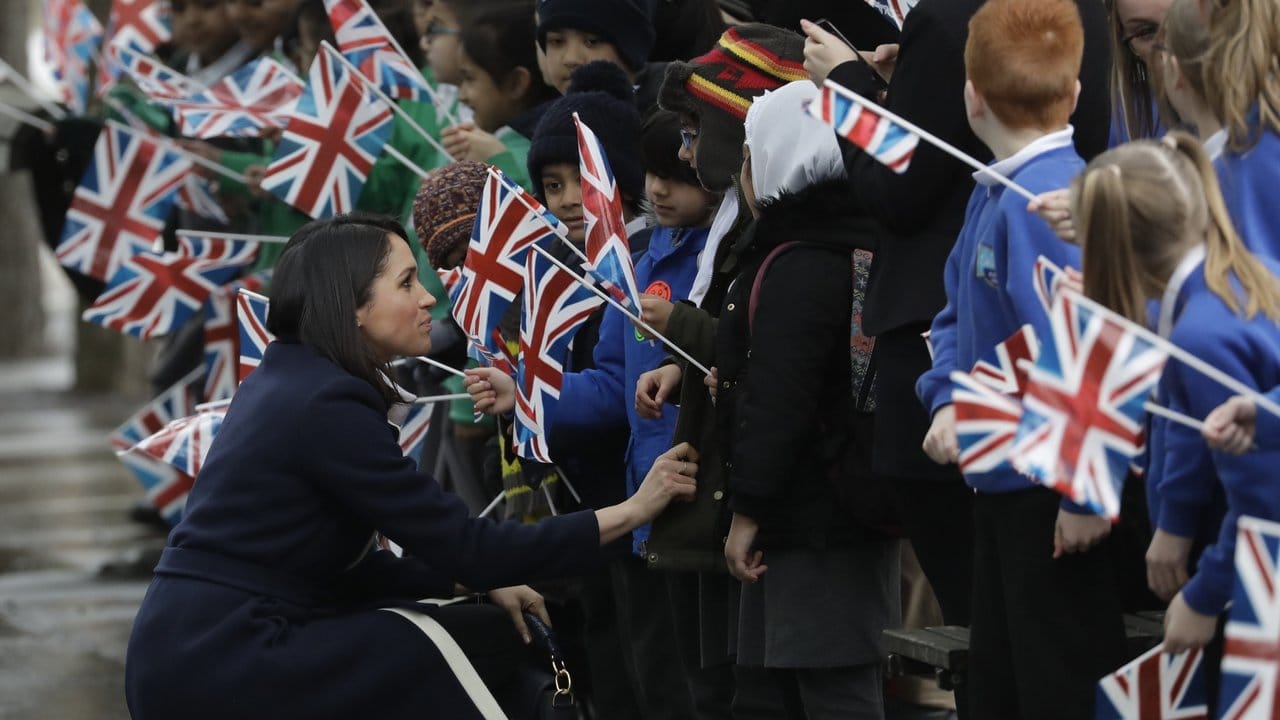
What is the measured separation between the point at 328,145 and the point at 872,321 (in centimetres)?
333

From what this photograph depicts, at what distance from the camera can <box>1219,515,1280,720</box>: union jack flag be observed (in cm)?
310

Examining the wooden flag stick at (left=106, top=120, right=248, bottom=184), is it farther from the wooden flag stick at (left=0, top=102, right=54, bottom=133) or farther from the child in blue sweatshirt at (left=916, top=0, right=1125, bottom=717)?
the child in blue sweatshirt at (left=916, top=0, right=1125, bottom=717)

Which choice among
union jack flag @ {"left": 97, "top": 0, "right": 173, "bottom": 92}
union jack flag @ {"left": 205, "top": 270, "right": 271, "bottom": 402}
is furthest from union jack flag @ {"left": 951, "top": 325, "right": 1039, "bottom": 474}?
union jack flag @ {"left": 97, "top": 0, "right": 173, "bottom": 92}

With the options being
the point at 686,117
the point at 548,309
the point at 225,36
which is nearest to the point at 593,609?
the point at 548,309

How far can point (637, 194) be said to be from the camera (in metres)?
5.85

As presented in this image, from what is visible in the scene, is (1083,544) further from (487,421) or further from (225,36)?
(225,36)

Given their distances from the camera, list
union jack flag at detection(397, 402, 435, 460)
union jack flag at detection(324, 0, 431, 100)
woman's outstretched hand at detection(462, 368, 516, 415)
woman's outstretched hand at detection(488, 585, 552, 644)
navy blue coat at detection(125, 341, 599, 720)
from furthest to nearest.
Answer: union jack flag at detection(324, 0, 431, 100), union jack flag at detection(397, 402, 435, 460), woman's outstretched hand at detection(462, 368, 516, 415), woman's outstretched hand at detection(488, 585, 552, 644), navy blue coat at detection(125, 341, 599, 720)

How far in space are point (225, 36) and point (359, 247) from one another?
5452 mm

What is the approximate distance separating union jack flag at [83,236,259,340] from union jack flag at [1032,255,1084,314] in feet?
17.6

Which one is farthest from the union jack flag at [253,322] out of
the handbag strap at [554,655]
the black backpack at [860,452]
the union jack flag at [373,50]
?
the black backpack at [860,452]

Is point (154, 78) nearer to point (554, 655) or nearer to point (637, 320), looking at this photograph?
point (637, 320)

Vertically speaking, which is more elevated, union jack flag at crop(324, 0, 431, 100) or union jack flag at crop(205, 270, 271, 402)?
union jack flag at crop(324, 0, 431, 100)

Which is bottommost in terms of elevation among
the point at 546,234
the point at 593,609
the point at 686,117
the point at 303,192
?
the point at 593,609

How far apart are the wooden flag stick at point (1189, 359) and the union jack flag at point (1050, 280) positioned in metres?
0.12
